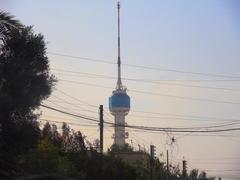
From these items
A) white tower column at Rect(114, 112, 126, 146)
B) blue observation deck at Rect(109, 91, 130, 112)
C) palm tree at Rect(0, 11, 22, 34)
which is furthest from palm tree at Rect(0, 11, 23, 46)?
blue observation deck at Rect(109, 91, 130, 112)

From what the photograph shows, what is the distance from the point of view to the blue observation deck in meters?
141

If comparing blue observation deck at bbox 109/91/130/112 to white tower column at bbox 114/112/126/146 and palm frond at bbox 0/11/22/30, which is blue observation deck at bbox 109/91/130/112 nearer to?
white tower column at bbox 114/112/126/146

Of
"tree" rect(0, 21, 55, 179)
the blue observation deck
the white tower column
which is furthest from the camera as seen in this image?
the blue observation deck

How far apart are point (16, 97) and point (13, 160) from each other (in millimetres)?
2831

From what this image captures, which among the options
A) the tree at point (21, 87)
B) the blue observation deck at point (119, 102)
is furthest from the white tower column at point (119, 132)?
the tree at point (21, 87)

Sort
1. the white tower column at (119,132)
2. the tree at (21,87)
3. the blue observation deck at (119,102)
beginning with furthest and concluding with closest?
the blue observation deck at (119,102) → the white tower column at (119,132) → the tree at (21,87)

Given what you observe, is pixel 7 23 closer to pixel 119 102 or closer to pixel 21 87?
pixel 21 87

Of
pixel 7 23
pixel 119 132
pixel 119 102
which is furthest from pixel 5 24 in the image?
pixel 119 102

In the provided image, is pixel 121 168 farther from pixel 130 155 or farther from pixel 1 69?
pixel 130 155

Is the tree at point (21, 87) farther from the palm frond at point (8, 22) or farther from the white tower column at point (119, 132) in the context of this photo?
the white tower column at point (119, 132)

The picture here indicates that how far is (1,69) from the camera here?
23375 mm

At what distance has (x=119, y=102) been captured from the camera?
142 metres

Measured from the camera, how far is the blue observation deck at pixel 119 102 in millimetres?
141125

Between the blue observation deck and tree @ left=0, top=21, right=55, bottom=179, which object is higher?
the blue observation deck
